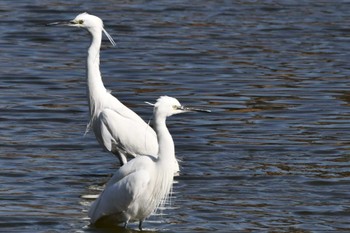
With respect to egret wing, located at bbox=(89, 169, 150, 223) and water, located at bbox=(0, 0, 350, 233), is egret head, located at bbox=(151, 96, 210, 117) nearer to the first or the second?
egret wing, located at bbox=(89, 169, 150, 223)

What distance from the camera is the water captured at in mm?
10195

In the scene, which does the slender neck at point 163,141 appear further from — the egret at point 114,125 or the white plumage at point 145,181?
the egret at point 114,125

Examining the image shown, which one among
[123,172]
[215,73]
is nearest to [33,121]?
[215,73]

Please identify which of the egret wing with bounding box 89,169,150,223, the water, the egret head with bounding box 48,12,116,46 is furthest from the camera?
the egret head with bounding box 48,12,116,46

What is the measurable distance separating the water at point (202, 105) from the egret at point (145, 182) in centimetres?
37

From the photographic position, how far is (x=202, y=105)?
15.1 meters

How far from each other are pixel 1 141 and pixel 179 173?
2.37 metres

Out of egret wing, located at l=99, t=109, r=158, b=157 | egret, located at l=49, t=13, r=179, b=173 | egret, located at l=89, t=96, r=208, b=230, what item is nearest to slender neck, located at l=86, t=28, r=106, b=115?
egret, located at l=49, t=13, r=179, b=173

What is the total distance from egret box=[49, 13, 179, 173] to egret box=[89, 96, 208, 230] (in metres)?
2.18

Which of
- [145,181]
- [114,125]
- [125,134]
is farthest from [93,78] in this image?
[145,181]

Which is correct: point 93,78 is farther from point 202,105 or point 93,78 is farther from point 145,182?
point 202,105

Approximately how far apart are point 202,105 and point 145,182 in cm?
615

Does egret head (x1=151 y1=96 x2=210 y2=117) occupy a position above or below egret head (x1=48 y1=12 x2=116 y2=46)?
below

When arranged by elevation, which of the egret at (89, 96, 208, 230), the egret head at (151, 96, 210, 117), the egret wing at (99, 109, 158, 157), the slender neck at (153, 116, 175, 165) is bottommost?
the egret wing at (99, 109, 158, 157)
